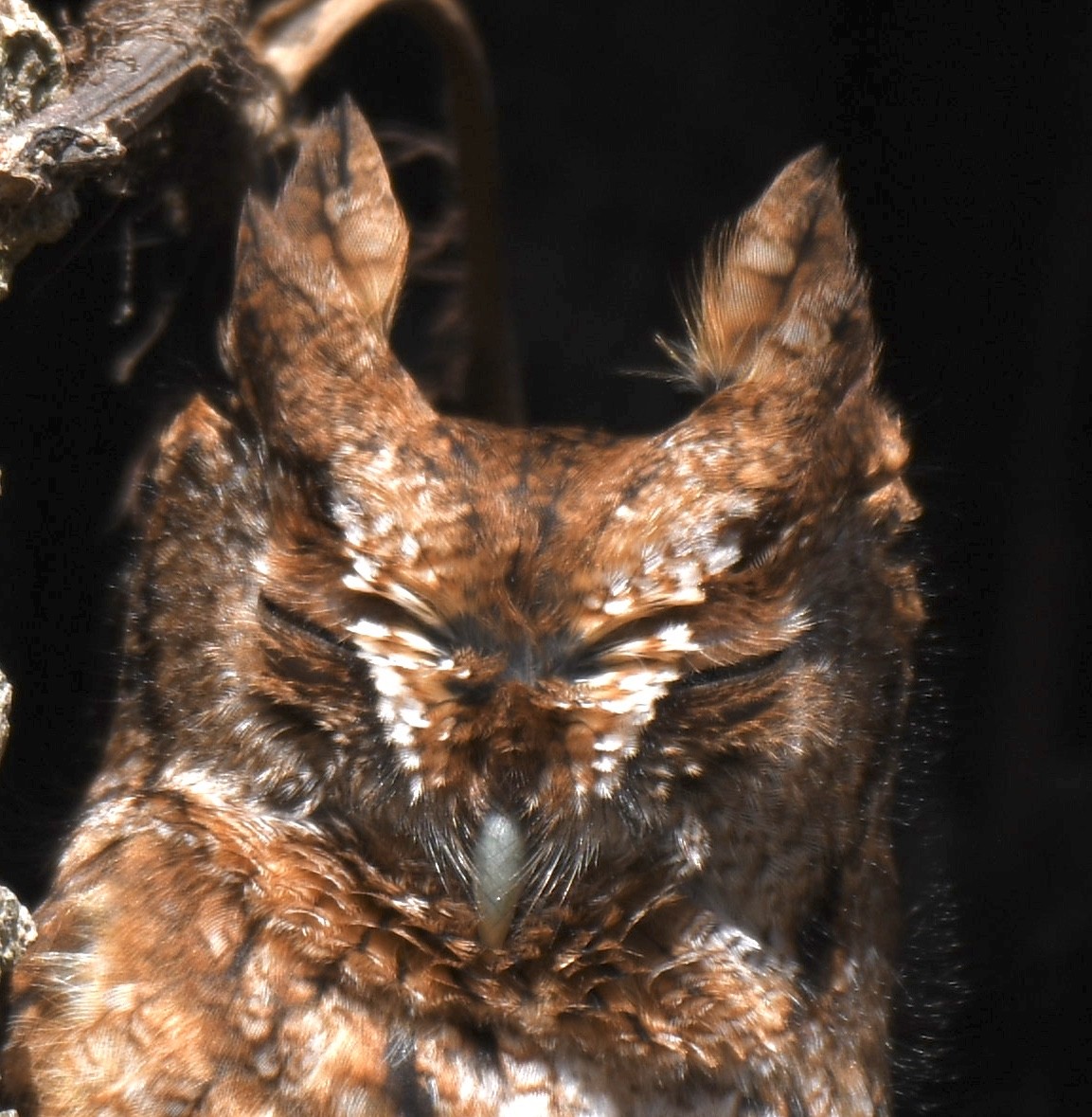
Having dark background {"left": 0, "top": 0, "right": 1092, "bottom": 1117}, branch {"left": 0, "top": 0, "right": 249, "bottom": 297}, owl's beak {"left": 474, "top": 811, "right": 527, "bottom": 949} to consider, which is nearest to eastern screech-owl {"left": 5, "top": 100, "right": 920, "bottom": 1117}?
owl's beak {"left": 474, "top": 811, "right": 527, "bottom": 949}

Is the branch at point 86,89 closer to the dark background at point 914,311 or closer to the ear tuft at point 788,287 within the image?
the ear tuft at point 788,287

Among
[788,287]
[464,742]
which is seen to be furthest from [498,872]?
[788,287]

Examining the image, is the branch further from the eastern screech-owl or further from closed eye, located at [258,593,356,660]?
closed eye, located at [258,593,356,660]

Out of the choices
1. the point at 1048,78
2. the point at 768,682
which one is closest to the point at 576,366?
the point at 1048,78

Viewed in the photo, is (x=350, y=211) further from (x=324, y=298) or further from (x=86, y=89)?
(x=86, y=89)

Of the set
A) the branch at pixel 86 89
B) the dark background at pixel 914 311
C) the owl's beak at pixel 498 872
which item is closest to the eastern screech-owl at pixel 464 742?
the owl's beak at pixel 498 872

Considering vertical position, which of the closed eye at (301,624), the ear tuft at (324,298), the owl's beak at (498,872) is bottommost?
the owl's beak at (498,872)

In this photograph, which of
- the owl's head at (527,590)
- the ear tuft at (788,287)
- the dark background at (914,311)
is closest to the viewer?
the owl's head at (527,590)
